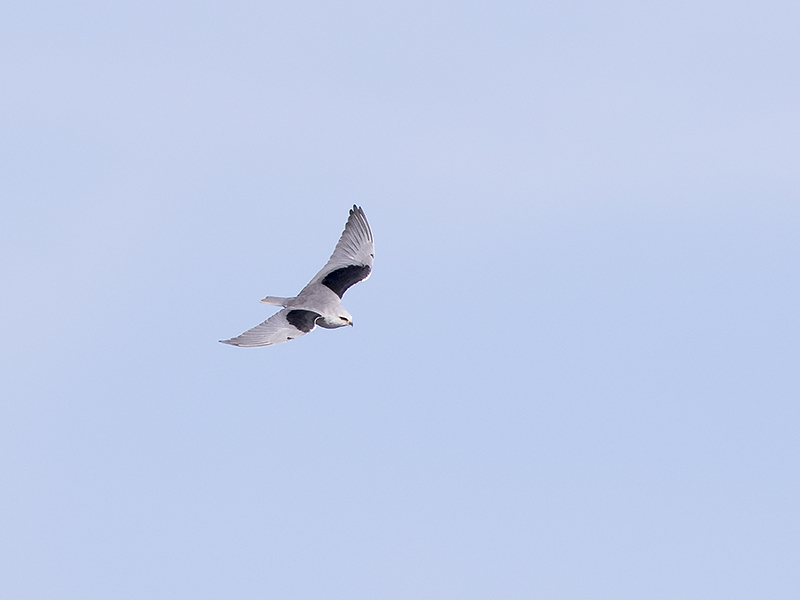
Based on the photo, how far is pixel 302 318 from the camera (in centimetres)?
3528

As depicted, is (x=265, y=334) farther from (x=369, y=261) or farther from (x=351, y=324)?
(x=369, y=261)

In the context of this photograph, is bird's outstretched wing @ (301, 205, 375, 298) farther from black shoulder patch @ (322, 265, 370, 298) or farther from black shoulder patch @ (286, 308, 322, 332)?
black shoulder patch @ (286, 308, 322, 332)

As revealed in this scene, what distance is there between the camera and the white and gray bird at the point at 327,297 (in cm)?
3431

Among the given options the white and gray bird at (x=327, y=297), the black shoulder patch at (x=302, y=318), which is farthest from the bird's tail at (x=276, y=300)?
the black shoulder patch at (x=302, y=318)

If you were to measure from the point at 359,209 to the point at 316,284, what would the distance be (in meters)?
3.56

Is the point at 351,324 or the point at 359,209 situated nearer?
the point at 351,324

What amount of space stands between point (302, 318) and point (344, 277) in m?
3.57

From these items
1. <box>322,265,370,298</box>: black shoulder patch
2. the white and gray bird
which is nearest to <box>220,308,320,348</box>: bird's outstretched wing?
the white and gray bird

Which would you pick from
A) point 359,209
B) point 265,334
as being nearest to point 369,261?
point 359,209

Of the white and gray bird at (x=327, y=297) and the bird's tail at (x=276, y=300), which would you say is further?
the bird's tail at (x=276, y=300)

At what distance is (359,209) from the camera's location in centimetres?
3881

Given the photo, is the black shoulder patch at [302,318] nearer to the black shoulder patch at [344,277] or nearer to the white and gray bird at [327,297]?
the white and gray bird at [327,297]

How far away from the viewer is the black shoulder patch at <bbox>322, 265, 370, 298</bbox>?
3800cm

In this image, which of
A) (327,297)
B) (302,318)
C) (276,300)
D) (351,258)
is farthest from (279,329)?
(351,258)
